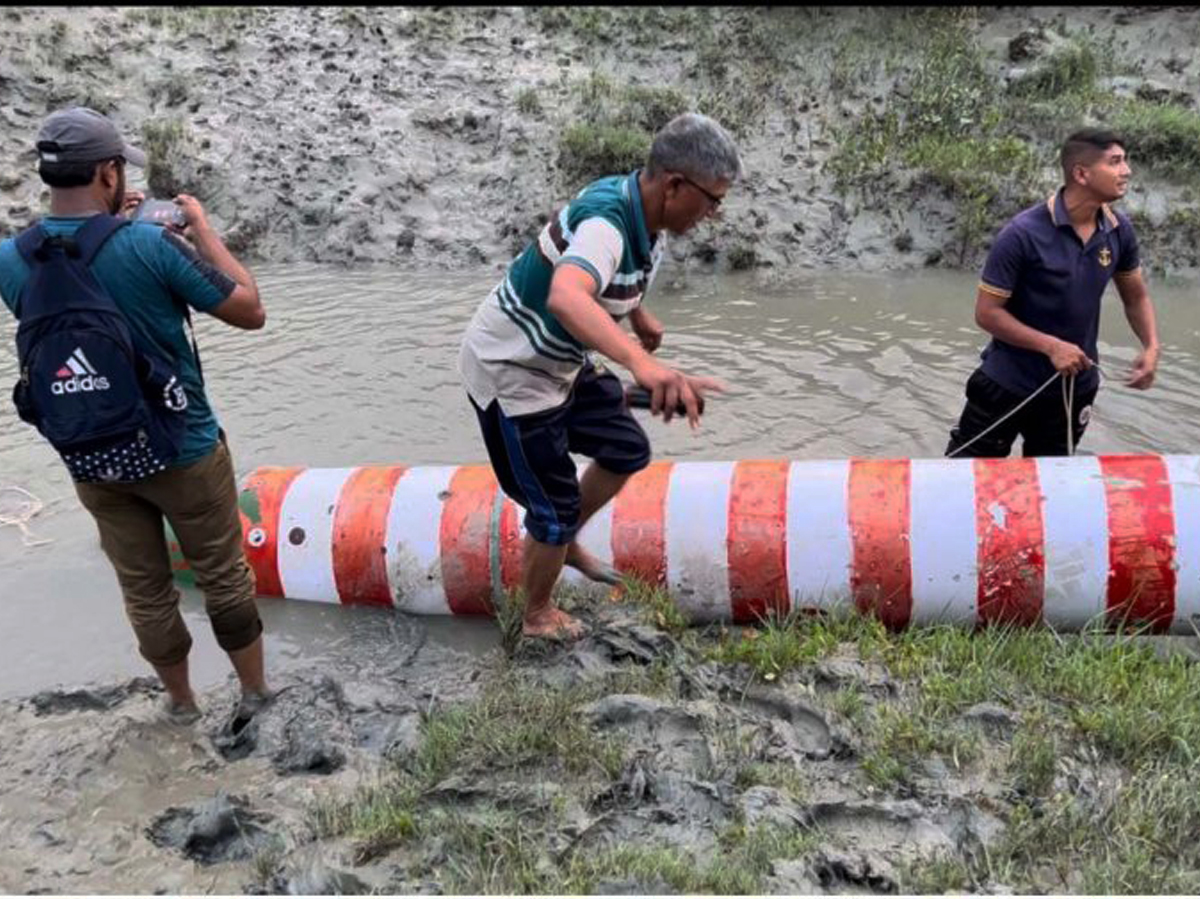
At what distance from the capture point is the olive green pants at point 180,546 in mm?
3062

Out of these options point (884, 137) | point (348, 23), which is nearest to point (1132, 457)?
point (884, 137)

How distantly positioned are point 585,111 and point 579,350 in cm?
781

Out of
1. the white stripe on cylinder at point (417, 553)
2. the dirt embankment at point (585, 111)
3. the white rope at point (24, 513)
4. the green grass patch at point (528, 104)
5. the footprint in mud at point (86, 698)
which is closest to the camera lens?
the footprint in mud at point (86, 698)

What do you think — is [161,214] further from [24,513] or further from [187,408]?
[24,513]

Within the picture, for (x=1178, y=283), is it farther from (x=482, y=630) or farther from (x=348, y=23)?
(x=348, y=23)

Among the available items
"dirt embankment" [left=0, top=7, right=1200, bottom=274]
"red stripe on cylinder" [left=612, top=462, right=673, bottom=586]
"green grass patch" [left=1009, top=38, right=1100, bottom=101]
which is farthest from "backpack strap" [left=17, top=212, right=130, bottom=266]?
"green grass patch" [left=1009, top=38, right=1100, bottom=101]

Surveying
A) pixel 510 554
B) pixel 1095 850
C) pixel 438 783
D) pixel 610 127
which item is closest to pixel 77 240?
pixel 438 783

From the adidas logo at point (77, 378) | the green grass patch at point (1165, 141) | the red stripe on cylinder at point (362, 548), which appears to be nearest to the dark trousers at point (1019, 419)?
the red stripe on cylinder at point (362, 548)

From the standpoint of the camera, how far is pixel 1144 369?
4.43 m

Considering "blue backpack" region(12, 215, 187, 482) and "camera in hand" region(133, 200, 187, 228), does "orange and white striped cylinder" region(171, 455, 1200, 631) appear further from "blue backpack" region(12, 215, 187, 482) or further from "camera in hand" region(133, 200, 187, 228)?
"camera in hand" region(133, 200, 187, 228)

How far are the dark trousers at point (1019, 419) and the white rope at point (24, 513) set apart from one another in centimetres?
424

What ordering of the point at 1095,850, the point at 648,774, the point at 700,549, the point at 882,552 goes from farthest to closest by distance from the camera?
1. the point at 700,549
2. the point at 882,552
3. the point at 648,774
4. the point at 1095,850

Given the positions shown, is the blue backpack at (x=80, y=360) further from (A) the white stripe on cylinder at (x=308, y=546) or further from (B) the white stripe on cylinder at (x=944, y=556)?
(B) the white stripe on cylinder at (x=944, y=556)

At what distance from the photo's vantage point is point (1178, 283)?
8.71m
